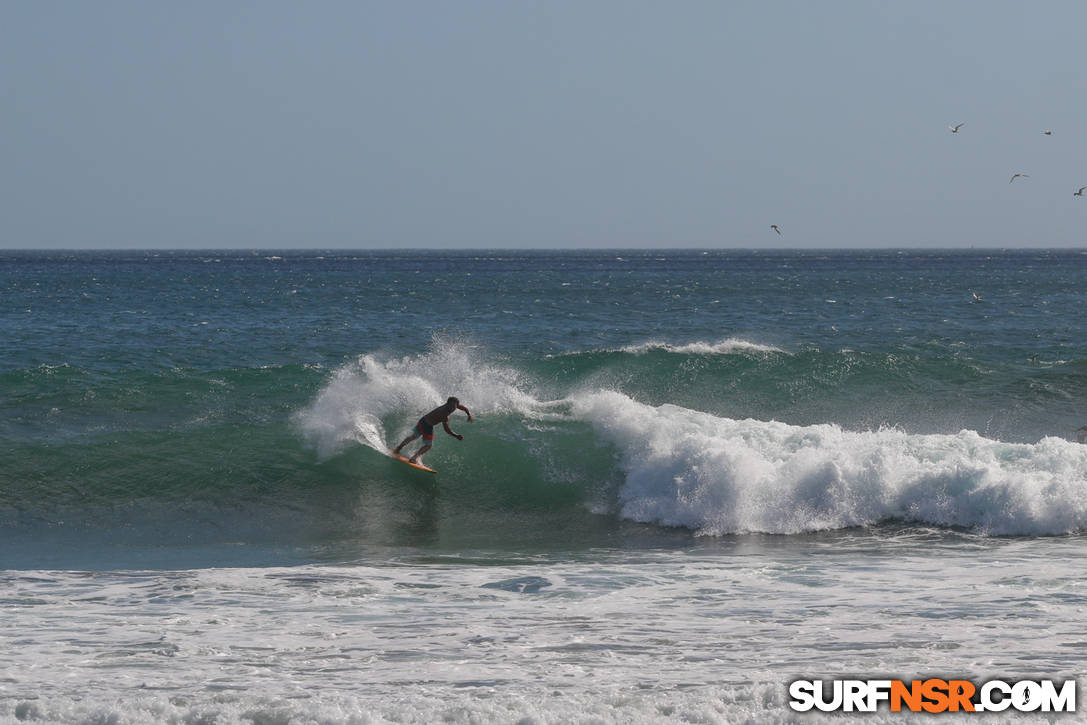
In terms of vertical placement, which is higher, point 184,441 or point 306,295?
point 306,295

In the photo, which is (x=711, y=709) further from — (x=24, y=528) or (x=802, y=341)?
(x=802, y=341)

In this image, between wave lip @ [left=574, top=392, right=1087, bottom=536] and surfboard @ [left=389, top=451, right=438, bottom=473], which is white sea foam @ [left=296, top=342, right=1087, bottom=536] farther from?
surfboard @ [left=389, top=451, right=438, bottom=473]

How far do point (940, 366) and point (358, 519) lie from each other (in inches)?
619

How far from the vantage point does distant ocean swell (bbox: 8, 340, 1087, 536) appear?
1409 centimetres

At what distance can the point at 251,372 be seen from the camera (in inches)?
901

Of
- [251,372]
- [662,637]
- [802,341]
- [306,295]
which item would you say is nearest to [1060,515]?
[662,637]

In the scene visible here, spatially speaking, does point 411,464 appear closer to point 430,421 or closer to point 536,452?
point 430,421

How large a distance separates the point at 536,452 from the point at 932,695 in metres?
10.3

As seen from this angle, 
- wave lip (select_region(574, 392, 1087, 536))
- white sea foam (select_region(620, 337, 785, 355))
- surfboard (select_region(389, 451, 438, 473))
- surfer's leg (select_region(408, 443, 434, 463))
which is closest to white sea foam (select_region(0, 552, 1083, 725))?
wave lip (select_region(574, 392, 1087, 536))

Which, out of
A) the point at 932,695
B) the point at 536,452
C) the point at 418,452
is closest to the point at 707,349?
the point at 536,452

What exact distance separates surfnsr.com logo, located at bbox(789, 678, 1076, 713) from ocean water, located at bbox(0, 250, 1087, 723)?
17 cm

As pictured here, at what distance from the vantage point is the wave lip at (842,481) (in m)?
13.6

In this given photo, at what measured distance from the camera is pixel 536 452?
1705 cm

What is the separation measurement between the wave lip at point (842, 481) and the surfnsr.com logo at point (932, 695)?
239 inches
